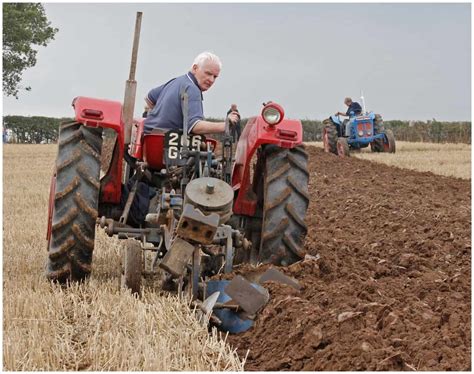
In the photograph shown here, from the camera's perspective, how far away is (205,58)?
579cm

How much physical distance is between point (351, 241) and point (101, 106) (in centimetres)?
315

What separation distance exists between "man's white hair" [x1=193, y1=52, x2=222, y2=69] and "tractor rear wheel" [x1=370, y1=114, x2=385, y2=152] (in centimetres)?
1637

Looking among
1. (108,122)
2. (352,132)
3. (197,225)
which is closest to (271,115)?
(108,122)

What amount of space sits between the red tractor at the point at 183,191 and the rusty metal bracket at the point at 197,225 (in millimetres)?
261

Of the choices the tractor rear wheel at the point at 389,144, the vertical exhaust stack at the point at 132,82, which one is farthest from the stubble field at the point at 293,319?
the tractor rear wheel at the point at 389,144

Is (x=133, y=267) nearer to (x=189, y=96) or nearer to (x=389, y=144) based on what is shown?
(x=189, y=96)

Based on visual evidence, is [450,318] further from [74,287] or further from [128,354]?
[74,287]

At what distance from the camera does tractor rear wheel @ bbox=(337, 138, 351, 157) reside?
67.4ft

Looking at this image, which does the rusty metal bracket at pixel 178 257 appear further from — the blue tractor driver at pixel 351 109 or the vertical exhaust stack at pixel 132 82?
the blue tractor driver at pixel 351 109

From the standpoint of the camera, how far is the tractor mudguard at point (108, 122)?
5441mm

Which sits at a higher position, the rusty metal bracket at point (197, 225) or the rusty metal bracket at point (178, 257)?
the rusty metal bracket at point (197, 225)

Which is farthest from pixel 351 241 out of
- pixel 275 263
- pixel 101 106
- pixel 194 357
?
pixel 194 357

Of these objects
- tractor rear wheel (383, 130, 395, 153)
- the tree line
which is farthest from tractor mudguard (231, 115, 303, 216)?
the tree line

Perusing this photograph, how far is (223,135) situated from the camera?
535 centimetres
